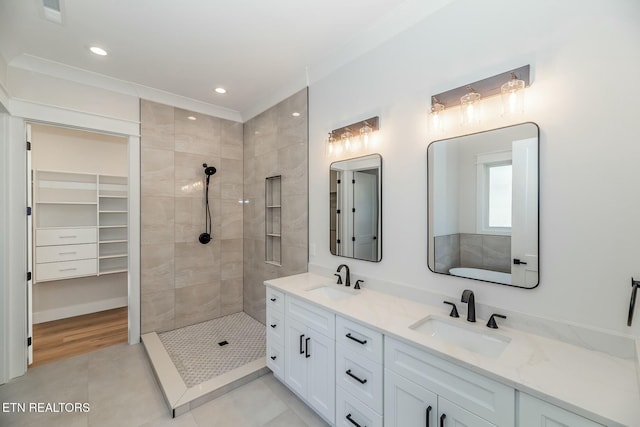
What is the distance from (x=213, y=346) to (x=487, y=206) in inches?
115

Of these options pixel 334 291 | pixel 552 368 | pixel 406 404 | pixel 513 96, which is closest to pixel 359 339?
pixel 406 404

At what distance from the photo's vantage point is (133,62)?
2539 mm

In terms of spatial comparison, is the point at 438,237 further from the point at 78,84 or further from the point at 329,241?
the point at 78,84

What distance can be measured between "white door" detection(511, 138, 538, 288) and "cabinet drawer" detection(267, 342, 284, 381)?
1.76 m

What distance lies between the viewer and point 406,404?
1.33 meters

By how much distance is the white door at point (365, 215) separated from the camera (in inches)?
83.6

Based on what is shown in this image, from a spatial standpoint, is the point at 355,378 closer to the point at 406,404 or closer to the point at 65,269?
the point at 406,404

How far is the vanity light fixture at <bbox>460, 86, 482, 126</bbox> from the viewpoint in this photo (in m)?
1.55

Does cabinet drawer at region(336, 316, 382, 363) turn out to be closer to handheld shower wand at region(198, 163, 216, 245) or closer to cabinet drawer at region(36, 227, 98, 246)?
handheld shower wand at region(198, 163, 216, 245)

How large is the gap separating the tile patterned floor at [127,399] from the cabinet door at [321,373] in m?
0.21

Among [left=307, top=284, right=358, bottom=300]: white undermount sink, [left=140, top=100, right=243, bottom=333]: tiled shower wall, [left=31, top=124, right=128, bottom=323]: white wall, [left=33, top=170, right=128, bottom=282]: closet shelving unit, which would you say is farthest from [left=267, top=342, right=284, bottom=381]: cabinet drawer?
[left=31, top=124, right=128, bottom=323]: white wall

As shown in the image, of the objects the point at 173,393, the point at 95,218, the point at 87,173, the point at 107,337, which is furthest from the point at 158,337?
the point at 87,173

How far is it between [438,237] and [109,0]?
8.78 ft

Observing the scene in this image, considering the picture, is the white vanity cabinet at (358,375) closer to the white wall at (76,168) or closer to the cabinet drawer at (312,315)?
the cabinet drawer at (312,315)
